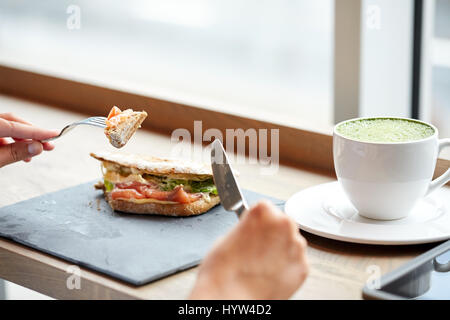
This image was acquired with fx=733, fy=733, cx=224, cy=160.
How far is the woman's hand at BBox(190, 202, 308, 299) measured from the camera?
79 centimetres

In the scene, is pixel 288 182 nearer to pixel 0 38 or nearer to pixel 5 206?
pixel 5 206

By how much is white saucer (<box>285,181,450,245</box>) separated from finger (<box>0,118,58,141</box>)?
0.43 metres

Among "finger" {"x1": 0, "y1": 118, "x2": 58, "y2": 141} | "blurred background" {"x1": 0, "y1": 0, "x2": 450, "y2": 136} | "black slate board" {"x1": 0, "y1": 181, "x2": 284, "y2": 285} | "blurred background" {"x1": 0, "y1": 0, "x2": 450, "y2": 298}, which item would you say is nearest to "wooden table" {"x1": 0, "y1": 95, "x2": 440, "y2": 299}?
"black slate board" {"x1": 0, "y1": 181, "x2": 284, "y2": 285}

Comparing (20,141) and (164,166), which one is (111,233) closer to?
(164,166)

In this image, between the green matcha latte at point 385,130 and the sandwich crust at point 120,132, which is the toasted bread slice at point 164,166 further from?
the green matcha latte at point 385,130

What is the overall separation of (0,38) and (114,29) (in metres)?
1.14

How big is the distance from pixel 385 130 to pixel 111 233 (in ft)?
1.46

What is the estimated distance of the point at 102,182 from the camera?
1.32 meters

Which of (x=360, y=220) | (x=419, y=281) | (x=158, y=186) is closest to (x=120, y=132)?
(x=158, y=186)

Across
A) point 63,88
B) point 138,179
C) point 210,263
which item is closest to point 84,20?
point 63,88

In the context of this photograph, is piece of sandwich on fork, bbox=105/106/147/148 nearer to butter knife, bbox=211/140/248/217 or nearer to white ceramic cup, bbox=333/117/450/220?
butter knife, bbox=211/140/248/217

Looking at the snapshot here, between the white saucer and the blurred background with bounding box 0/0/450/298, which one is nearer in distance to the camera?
the white saucer

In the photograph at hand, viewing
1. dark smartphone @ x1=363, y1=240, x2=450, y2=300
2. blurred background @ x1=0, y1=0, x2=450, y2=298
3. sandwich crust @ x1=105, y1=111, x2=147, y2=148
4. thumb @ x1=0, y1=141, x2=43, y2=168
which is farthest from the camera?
blurred background @ x1=0, y1=0, x2=450, y2=298

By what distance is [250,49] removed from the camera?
491 cm
